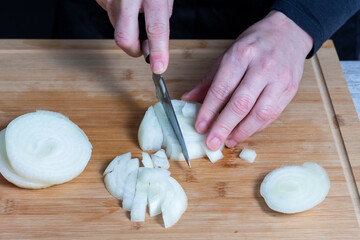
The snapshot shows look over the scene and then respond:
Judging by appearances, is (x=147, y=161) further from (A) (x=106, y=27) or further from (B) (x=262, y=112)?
(A) (x=106, y=27)

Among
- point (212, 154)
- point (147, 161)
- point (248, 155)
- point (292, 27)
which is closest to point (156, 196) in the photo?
point (147, 161)

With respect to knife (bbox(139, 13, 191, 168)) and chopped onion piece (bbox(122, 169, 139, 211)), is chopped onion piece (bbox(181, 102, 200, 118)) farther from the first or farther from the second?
chopped onion piece (bbox(122, 169, 139, 211))

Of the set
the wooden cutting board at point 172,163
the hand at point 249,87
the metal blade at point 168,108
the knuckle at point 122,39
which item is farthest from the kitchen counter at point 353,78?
the knuckle at point 122,39

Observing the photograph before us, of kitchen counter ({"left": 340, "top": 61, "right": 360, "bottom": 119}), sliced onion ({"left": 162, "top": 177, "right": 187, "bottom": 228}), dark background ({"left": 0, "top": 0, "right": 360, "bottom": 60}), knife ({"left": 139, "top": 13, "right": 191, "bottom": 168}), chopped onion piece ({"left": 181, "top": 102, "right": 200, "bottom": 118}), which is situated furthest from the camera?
dark background ({"left": 0, "top": 0, "right": 360, "bottom": 60})

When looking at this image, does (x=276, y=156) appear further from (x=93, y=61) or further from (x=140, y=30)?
(x=93, y=61)

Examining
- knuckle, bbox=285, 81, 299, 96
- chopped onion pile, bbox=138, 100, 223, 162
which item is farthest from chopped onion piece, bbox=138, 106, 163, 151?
knuckle, bbox=285, 81, 299, 96

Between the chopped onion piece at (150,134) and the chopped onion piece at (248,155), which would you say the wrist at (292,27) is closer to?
the chopped onion piece at (248,155)
